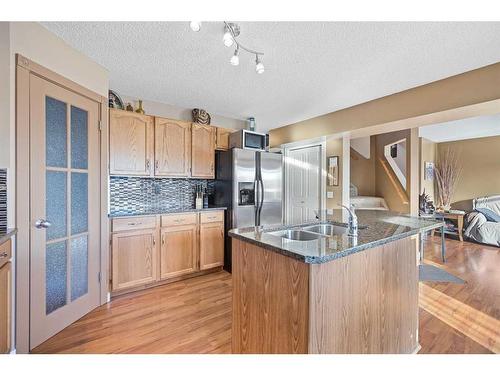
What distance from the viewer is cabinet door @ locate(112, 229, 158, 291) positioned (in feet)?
8.29

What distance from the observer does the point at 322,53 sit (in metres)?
1.98

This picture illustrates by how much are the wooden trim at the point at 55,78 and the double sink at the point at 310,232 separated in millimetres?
2017

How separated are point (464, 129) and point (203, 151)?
210 inches

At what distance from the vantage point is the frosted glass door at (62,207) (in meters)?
1.74

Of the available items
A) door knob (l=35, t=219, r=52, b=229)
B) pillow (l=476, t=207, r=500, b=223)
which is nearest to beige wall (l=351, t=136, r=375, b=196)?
pillow (l=476, t=207, r=500, b=223)

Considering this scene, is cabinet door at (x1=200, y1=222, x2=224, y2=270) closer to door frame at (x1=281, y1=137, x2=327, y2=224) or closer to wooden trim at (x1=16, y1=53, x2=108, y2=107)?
door frame at (x1=281, y1=137, x2=327, y2=224)

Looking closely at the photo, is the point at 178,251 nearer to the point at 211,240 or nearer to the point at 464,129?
the point at 211,240

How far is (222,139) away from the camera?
352 centimetres

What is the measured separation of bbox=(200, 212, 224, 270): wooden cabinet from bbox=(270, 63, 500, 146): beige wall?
81.8 inches

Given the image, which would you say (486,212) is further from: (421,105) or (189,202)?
(189,202)

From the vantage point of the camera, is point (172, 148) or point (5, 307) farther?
point (172, 148)

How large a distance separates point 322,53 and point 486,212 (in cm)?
528

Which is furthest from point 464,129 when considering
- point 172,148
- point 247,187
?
point 172,148

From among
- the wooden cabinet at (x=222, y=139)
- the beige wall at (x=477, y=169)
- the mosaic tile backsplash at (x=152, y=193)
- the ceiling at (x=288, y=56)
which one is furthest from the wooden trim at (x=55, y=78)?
the beige wall at (x=477, y=169)
